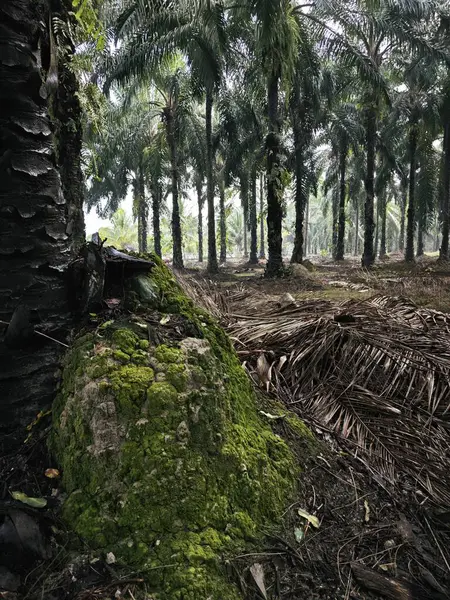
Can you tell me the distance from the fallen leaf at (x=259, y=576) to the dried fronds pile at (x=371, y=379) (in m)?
0.67

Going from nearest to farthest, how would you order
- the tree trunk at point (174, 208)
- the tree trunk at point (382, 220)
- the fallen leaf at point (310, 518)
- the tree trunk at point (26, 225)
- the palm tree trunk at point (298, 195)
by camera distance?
the fallen leaf at point (310, 518), the tree trunk at point (26, 225), the palm tree trunk at point (298, 195), the tree trunk at point (174, 208), the tree trunk at point (382, 220)

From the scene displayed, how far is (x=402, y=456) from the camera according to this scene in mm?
1732

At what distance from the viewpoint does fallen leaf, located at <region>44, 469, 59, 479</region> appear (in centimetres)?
125

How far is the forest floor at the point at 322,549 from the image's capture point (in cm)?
103

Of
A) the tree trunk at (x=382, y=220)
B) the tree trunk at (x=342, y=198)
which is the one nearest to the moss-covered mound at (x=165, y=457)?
the tree trunk at (x=342, y=198)

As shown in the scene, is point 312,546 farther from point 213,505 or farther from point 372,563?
point 213,505

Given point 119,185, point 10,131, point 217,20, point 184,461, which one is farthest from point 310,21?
point 119,185

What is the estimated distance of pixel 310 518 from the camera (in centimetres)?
133

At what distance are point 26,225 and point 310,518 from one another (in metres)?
1.47

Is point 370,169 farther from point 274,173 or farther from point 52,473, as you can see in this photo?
point 52,473

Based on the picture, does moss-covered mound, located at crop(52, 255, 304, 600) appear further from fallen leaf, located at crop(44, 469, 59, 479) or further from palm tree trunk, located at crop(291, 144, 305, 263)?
→ palm tree trunk, located at crop(291, 144, 305, 263)

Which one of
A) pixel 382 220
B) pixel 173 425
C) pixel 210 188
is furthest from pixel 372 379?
pixel 382 220

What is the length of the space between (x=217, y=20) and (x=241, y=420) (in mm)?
10344

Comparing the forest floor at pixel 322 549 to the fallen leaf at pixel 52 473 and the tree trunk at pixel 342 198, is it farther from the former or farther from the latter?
the tree trunk at pixel 342 198
